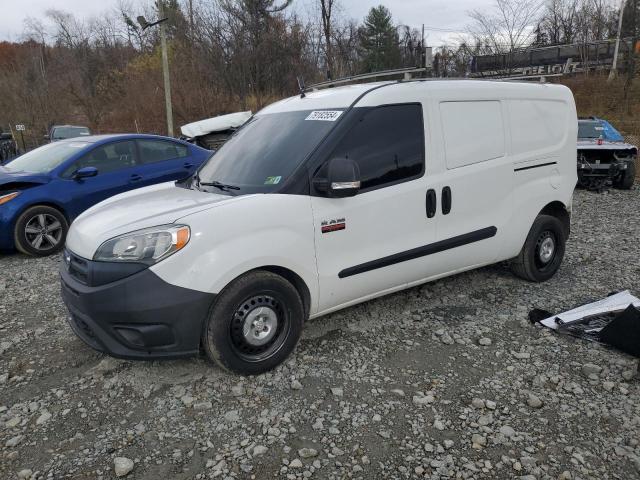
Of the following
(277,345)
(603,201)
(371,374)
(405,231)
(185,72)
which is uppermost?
(185,72)

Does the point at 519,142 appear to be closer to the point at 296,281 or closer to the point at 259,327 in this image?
the point at 296,281

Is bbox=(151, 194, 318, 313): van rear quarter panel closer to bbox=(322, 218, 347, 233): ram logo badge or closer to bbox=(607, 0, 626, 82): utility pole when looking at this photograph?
bbox=(322, 218, 347, 233): ram logo badge

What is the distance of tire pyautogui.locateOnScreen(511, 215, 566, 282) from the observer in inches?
193

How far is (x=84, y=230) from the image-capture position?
3352 mm

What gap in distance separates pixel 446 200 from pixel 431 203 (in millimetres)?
166

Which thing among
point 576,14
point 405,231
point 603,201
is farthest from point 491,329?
point 576,14

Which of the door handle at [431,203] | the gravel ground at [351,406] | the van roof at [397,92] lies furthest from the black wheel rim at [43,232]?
the door handle at [431,203]

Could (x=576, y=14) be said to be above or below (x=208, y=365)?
above

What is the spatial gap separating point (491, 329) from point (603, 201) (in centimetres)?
794

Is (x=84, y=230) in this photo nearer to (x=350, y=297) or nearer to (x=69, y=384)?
(x=69, y=384)

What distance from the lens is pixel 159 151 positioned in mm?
7641

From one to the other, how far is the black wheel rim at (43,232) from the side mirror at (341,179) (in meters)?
4.91

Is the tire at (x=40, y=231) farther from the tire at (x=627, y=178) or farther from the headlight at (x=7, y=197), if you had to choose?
the tire at (x=627, y=178)

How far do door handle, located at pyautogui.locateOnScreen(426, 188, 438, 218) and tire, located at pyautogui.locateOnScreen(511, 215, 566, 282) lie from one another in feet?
4.83
